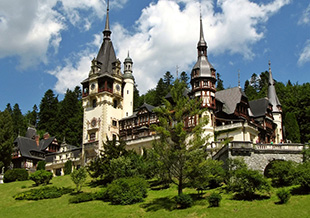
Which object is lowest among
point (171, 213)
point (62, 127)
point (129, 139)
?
point (171, 213)

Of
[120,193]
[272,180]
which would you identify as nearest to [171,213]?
[120,193]

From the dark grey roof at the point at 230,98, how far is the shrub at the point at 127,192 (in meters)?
25.4

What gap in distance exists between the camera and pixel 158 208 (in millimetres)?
31141

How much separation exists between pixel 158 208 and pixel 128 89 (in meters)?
41.0

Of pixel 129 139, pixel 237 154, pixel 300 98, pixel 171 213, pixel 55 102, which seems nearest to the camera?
pixel 171 213

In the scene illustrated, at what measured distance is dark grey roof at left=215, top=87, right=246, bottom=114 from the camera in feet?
189

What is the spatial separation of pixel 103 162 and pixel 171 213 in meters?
17.4

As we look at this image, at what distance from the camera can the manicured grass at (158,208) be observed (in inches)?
1069

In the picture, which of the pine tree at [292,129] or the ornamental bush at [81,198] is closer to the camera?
the ornamental bush at [81,198]

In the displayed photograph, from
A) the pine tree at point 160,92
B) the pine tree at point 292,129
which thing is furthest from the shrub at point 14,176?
the pine tree at point 292,129

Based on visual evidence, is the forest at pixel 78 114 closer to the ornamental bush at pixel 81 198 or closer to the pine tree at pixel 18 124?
the pine tree at pixel 18 124

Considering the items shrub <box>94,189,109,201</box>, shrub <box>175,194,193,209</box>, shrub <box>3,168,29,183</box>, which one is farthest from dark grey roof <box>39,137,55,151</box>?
shrub <box>175,194,193,209</box>

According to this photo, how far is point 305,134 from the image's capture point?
209 ft

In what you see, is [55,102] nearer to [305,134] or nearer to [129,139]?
[129,139]
